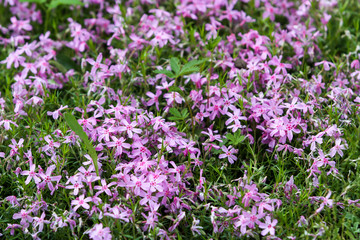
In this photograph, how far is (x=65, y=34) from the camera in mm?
4082

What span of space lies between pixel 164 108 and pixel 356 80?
146 cm

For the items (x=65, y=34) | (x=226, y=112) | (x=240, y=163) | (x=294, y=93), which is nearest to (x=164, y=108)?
(x=226, y=112)

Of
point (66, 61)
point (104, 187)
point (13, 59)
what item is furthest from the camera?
point (66, 61)

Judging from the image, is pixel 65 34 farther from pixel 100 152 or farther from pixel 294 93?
pixel 294 93

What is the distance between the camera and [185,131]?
10.3 feet

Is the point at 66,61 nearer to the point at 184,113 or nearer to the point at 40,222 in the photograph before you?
the point at 184,113

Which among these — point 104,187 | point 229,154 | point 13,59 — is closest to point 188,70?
point 229,154

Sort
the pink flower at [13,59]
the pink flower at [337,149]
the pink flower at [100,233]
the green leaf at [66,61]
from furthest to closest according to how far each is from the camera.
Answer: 1. the green leaf at [66,61]
2. the pink flower at [13,59]
3. the pink flower at [337,149]
4. the pink flower at [100,233]

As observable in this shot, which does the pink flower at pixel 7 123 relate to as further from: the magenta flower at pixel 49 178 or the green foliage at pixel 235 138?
the green foliage at pixel 235 138

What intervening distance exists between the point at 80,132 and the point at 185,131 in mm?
805

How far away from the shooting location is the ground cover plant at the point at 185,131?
2582mm

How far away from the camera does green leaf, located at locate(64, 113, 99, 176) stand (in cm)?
259


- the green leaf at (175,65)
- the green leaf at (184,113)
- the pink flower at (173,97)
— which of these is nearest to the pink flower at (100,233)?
the green leaf at (184,113)

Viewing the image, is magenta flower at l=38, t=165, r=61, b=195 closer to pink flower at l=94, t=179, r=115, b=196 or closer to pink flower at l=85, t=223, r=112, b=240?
pink flower at l=94, t=179, r=115, b=196
